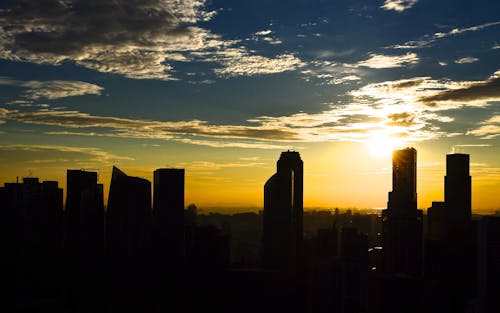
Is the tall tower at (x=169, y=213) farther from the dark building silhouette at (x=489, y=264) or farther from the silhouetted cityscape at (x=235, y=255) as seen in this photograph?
the dark building silhouette at (x=489, y=264)

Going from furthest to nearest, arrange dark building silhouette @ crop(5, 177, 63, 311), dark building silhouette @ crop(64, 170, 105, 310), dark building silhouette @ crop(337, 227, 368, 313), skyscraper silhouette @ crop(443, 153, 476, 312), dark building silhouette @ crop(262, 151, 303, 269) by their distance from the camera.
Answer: dark building silhouette @ crop(262, 151, 303, 269)
skyscraper silhouette @ crop(443, 153, 476, 312)
dark building silhouette @ crop(64, 170, 105, 310)
dark building silhouette @ crop(5, 177, 63, 311)
dark building silhouette @ crop(337, 227, 368, 313)

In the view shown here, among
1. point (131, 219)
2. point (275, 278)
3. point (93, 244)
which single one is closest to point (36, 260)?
point (93, 244)

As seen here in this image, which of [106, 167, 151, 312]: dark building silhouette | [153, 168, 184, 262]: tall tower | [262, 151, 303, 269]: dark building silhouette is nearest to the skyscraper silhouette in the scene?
[262, 151, 303, 269]: dark building silhouette

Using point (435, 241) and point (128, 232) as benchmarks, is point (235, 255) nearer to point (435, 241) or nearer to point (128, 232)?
point (128, 232)

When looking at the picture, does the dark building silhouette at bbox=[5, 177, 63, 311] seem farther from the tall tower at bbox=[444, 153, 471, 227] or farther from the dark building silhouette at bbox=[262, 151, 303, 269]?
the tall tower at bbox=[444, 153, 471, 227]

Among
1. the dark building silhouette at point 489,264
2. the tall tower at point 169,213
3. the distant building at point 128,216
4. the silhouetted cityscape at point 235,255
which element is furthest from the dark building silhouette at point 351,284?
the distant building at point 128,216

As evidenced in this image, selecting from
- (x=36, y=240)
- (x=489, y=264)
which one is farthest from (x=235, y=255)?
(x=489, y=264)
